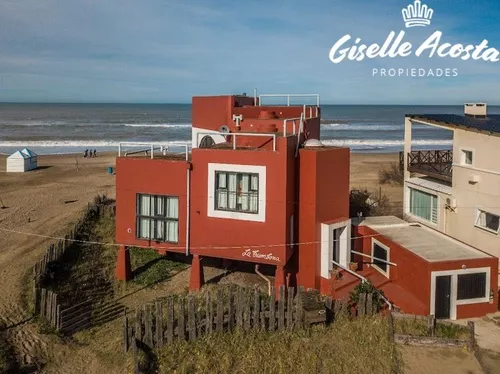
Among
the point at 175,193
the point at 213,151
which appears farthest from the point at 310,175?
the point at 175,193

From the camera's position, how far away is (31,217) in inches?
1105

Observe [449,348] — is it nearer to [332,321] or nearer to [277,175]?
[332,321]

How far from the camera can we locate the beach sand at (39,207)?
1507 cm

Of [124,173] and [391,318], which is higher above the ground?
[124,173]

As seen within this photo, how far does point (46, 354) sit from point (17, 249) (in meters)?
9.45

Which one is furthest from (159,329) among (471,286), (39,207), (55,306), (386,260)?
(39,207)

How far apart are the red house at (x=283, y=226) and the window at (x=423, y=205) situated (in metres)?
3.84

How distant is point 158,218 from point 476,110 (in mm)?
17355

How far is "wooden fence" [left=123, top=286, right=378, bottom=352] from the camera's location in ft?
44.3

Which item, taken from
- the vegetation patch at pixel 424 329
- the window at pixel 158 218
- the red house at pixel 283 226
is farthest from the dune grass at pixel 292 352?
the window at pixel 158 218

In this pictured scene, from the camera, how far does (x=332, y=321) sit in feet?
49.4

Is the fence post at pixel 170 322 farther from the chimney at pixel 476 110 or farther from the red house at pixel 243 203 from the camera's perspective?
the chimney at pixel 476 110

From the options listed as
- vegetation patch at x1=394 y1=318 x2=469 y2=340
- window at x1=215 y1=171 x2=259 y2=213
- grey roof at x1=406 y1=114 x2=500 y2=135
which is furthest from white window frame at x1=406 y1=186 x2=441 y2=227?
window at x1=215 y1=171 x2=259 y2=213

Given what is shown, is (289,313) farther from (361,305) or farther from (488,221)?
(488,221)
